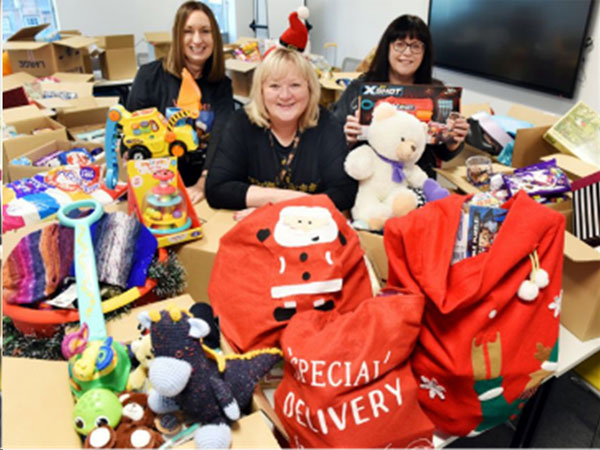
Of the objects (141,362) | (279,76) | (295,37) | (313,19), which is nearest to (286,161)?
(279,76)

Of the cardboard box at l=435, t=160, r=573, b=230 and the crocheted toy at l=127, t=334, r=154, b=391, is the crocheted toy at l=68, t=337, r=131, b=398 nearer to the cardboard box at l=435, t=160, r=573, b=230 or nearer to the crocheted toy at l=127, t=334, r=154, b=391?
the crocheted toy at l=127, t=334, r=154, b=391

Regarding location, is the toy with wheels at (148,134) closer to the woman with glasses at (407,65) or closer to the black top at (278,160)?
the black top at (278,160)

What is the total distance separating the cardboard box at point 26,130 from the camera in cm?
200

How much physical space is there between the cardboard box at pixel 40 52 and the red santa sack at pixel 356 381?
302 cm

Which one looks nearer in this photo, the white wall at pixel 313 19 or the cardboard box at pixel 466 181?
the cardboard box at pixel 466 181

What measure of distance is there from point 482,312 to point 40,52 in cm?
332

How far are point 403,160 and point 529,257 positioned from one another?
602 millimetres

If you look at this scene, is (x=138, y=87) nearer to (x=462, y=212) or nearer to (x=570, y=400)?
(x=462, y=212)

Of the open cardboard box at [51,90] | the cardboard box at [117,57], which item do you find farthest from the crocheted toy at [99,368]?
the cardboard box at [117,57]

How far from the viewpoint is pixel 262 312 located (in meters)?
1.05

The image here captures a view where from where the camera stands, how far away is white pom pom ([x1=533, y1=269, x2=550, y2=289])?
974 millimetres

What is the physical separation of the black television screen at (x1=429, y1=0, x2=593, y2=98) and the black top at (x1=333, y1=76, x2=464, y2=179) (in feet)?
3.17

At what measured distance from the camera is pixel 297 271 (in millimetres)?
1059

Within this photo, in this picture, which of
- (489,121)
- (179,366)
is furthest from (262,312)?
(489,121)
